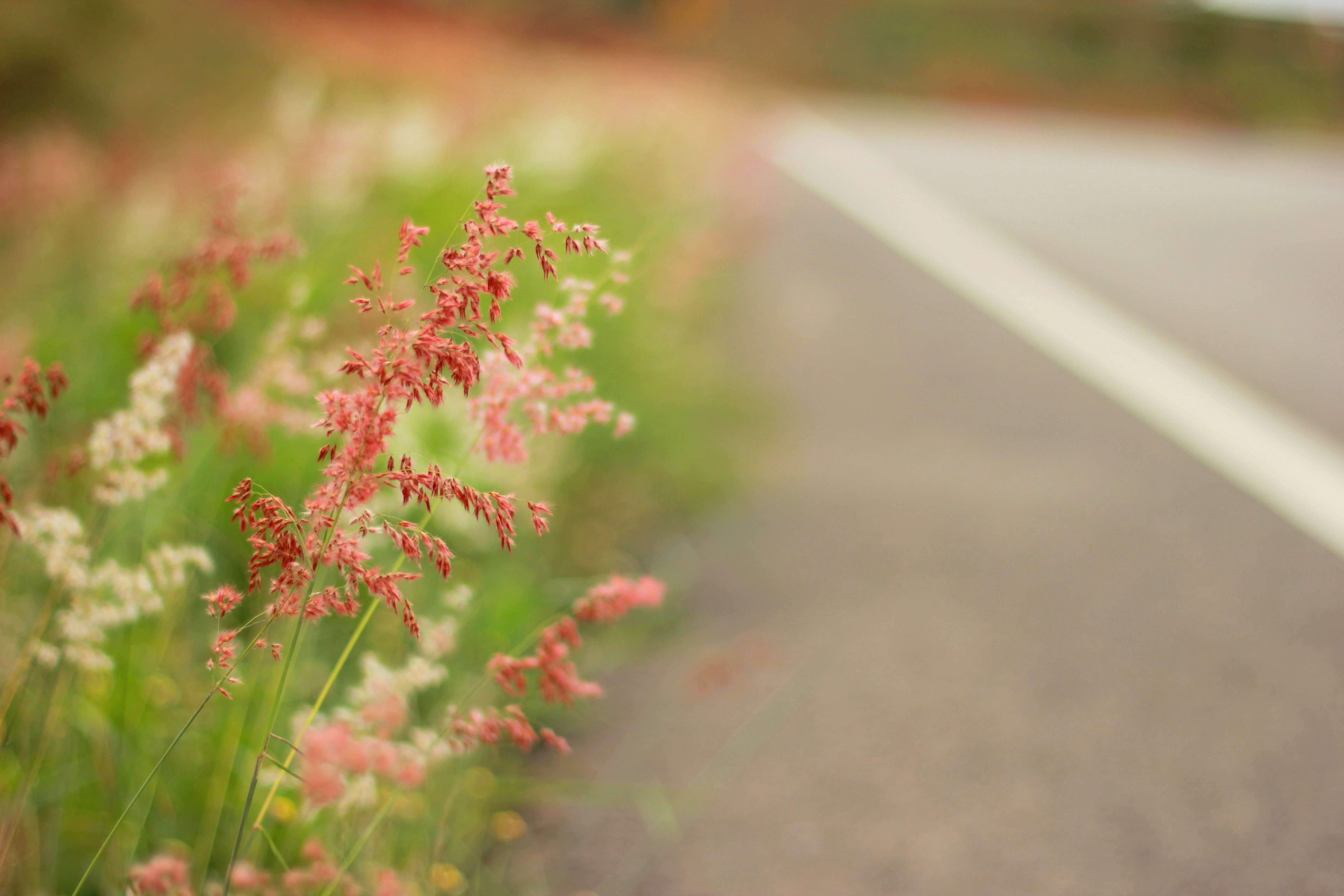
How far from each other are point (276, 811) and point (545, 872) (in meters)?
0.47

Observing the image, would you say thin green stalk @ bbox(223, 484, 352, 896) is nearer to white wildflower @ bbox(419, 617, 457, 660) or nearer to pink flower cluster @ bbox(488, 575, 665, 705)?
pink flower cluster @ bbox(488, 575, 665, 705)

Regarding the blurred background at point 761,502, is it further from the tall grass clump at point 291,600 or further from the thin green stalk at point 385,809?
the thin green stalk at point 385,809

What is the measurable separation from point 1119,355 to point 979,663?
2.82 meters

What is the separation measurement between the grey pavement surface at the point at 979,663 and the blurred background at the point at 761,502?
0.04ft

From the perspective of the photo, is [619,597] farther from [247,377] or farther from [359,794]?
[247,377]

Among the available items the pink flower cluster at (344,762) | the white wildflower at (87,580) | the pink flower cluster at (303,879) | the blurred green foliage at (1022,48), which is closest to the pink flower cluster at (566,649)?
the pink flower cluster at (344,762)

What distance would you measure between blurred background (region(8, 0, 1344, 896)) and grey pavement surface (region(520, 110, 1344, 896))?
1 cm

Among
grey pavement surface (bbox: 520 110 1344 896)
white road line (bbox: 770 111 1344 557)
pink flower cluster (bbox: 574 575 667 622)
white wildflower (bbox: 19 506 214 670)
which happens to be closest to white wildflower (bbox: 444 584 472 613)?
pink flower cluster (bbox: 574 575 667 622)

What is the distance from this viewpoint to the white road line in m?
3.59

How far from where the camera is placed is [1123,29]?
18.6 metres

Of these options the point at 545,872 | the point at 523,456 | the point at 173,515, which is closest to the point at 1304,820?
the point at 545,872

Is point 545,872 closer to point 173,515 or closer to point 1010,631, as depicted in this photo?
point 173,515

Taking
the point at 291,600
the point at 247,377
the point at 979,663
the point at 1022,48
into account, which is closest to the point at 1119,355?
the point at 979,663

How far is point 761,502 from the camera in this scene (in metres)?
3.41
